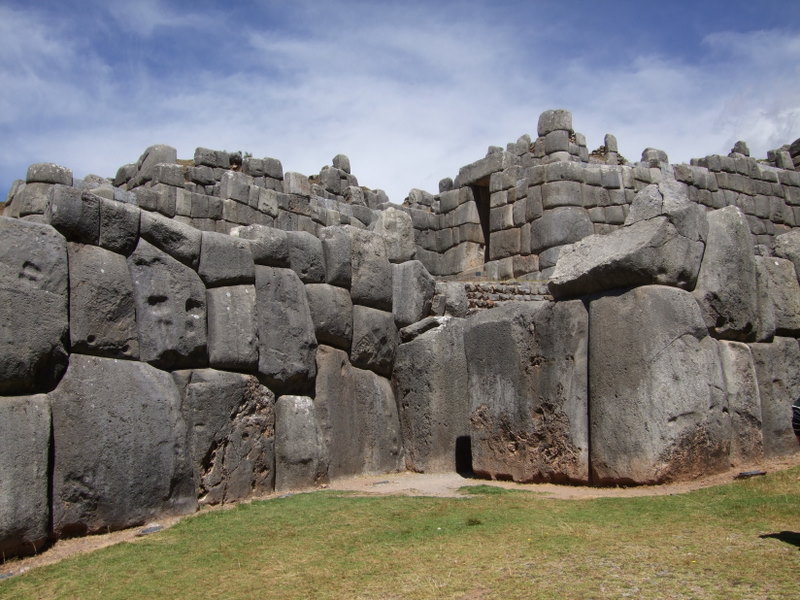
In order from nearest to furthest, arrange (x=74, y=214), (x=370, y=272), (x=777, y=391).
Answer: (x=74, y=214), (x=777, y=391), (x=370, y=272)

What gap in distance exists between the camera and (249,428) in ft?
29.2

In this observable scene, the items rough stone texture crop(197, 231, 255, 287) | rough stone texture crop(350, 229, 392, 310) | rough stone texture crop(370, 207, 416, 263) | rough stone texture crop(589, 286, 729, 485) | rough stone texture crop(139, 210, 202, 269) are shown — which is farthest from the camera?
rough stone texture crop(370, 207, 416, 263)

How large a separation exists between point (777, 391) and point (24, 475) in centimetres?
805

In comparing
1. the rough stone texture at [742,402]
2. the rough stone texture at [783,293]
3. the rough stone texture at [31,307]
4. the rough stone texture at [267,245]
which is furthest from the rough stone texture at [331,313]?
the rough stone texture at [783,293]

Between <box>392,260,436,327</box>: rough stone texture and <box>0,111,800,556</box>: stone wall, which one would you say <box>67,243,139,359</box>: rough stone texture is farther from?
<box>392,260,436,327</box>: rough stone texture

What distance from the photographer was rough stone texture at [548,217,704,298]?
8.56 m

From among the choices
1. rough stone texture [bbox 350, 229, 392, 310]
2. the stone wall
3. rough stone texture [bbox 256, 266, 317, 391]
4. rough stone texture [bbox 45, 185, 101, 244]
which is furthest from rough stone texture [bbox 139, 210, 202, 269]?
rough stone texture [bbox 350, 229, 392, 310]

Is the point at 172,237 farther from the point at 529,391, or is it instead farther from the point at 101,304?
the point at 529,391

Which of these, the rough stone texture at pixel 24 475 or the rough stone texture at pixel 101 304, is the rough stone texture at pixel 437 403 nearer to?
the rough stone texture at pixel 101 304

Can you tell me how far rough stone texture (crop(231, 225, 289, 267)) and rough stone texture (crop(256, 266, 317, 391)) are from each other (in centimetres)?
10

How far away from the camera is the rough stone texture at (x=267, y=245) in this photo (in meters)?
9.50

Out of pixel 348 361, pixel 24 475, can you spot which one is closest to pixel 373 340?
pixel 348 361

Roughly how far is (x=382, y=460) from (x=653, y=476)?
146 inches

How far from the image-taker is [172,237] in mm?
8516
